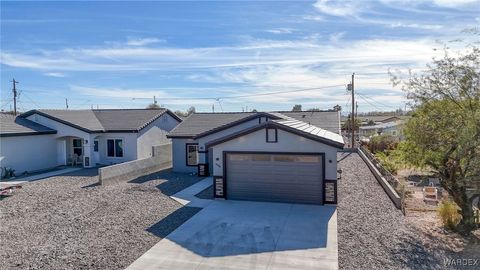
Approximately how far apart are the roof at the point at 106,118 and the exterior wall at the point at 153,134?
452 millimetres

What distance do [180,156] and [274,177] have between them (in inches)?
352

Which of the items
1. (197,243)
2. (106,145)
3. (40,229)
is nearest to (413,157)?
(197,243)

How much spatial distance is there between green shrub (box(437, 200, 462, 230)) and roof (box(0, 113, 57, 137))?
72.4ft

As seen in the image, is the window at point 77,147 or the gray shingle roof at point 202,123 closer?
the gray shingle roof at point 202,123

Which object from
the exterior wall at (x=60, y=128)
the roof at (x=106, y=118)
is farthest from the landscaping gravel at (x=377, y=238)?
the exterior wall at (x=60, y=128)

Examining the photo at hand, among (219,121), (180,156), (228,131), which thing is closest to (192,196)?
(228,131)

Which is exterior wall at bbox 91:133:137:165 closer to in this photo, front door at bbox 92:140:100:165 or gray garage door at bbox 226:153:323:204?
front door at bbox 92:140:100:165

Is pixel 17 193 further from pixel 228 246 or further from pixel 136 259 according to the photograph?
pixel 228 246

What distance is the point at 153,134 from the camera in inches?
1011

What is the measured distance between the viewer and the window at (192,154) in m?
20.7

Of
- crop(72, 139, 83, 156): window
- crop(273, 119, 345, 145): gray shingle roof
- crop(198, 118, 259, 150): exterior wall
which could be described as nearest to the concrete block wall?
crop(198, 118, 259, 150): exterior wall

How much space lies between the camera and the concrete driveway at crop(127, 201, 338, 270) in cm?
794

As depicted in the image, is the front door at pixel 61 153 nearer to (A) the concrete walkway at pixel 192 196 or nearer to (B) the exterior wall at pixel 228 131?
(B) the exterior wall at pixel 228 131

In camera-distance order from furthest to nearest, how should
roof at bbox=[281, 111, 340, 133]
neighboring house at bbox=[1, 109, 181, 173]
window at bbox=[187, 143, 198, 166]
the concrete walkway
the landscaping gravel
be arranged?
neighboring house at bbox=[1, 109, 181, 173]
roof at bbox=[281, 111, 340, 133]
window at bbox=[187, 143, 198, 166]
the concrete walkway
the landscaping gravel
